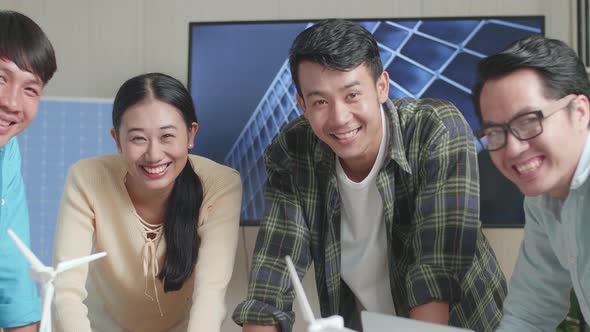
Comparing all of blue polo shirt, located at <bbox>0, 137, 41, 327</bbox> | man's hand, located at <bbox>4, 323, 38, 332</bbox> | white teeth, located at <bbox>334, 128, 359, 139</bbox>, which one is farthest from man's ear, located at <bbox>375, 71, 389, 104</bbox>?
man's hand, located at <bbox>4, 323, 38, 332</bbox>

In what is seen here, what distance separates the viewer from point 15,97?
1613 millimetres

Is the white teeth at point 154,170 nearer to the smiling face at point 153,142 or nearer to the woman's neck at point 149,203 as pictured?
the smiling face at point 153,142

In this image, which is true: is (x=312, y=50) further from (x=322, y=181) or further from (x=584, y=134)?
(x=584, y=134)

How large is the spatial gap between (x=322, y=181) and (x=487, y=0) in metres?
1.38

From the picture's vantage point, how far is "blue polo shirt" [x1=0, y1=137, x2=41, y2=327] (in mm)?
1748

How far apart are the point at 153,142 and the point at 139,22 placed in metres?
1.27

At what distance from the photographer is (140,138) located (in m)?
1.77

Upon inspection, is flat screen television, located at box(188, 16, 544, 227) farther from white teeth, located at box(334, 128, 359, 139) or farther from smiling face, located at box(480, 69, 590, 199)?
smiling face, located at box(480, 69, 590, 199)

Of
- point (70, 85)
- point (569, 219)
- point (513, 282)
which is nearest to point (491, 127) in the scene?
point (569, 219)

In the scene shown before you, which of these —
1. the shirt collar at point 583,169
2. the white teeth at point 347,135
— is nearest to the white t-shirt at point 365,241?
the white teeth at point 347,135

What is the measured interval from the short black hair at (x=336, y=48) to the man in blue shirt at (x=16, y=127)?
2.21 ft

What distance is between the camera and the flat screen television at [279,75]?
2549 mm

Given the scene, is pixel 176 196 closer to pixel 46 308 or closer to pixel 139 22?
pixel 46 308

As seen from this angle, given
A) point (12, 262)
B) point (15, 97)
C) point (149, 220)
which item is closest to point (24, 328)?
point (12, 262)
